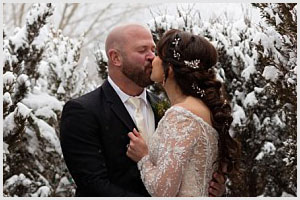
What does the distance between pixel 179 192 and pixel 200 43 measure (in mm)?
848

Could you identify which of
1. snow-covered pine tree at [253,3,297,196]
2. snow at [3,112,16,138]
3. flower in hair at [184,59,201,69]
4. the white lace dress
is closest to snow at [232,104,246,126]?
snow-covered pine tree at [253,3,297,196]

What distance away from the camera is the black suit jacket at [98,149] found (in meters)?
3.44

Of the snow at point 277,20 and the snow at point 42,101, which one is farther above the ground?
the snow at point 277,20

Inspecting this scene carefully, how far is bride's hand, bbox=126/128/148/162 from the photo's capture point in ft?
11.1

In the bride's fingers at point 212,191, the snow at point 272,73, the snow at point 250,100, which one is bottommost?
the snow at point 250,100

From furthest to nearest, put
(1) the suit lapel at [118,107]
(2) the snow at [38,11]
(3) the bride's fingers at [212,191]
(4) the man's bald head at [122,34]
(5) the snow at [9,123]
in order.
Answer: (2) the snow at [38,11] < (5) the snow at [9,123] < (4) the man's bald head at [122,34] < (1) the suit lapel at [118,107] < (3) the bride's fingers at [212,191]

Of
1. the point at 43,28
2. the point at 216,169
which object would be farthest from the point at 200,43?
the point at 43,28

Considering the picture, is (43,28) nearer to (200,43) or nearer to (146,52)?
(146,52)

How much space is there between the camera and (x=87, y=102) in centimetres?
359

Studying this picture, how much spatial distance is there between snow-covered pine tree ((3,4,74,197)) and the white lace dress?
121 inches

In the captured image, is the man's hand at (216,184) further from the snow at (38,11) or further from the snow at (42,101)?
the snow at (38,11)

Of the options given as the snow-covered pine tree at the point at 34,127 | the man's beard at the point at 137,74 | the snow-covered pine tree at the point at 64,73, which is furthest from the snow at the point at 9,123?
the man's beard at the point at 137,74

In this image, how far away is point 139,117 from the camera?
3.73m

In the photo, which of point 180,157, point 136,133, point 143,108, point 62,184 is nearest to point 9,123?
point 62,184
